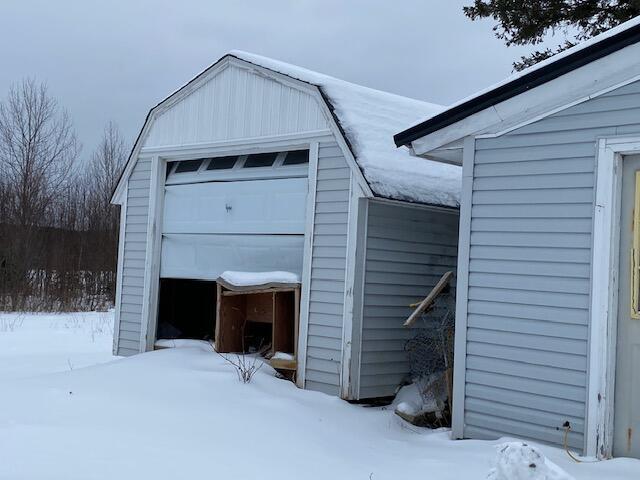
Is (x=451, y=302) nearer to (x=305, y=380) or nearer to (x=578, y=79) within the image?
(x=305, y=380)

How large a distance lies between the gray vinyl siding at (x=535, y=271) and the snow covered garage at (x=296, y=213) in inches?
70.8

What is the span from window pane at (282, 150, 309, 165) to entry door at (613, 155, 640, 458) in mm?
4005

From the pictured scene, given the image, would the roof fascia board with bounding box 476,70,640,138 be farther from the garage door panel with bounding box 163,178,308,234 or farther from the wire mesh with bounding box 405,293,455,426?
the garage door panel with bounding box 163,178,308,234

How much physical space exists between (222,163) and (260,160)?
0.73 m

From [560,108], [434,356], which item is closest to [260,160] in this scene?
[434,356]

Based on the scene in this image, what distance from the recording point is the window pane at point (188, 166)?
9.80 metres

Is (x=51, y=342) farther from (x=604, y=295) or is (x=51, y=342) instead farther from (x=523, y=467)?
(x=523, y=467)

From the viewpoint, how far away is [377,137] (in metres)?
8.30

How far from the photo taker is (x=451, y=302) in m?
8.31

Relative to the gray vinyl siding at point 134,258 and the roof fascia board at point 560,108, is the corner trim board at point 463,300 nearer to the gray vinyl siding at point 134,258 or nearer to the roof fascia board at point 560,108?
the roof fascia board at point 560,108

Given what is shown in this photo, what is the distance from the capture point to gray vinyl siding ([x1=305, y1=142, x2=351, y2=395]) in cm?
782

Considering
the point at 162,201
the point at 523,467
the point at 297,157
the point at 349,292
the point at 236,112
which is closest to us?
the point at 523,467

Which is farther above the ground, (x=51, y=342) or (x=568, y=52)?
(x=568, y=52)

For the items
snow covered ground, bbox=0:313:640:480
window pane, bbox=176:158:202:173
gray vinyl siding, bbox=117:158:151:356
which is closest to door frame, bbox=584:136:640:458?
snow covered ground, bbox=0:313:640:480
